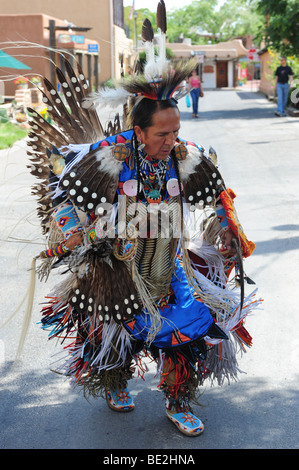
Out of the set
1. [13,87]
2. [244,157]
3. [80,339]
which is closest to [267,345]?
[80,339]

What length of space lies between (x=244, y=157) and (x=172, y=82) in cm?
872

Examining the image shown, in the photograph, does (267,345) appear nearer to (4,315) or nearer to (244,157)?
(4,315)

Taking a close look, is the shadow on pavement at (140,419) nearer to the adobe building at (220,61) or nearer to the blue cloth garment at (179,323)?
the blue cloth garment at (179,323)

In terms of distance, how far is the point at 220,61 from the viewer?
5953 centimetres

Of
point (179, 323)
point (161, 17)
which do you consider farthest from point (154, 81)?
point (179, 323)

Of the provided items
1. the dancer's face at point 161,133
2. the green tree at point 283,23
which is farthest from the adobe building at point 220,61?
the dancer's face at point 161,133

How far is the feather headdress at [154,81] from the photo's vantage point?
2.64 m

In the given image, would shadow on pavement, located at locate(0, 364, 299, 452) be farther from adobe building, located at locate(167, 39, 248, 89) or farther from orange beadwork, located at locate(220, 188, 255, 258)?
adobe building, located at locate(167, 39, 248, 89)

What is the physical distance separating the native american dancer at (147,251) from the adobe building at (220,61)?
55273 millimetres

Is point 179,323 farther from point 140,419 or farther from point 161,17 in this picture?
point 161,17

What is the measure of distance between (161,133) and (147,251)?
57cm

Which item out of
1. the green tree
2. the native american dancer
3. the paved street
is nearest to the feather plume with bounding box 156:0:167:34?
the native american dancer

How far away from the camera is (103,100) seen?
2764mm

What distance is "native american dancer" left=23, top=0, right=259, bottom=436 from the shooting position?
271 centimetres
